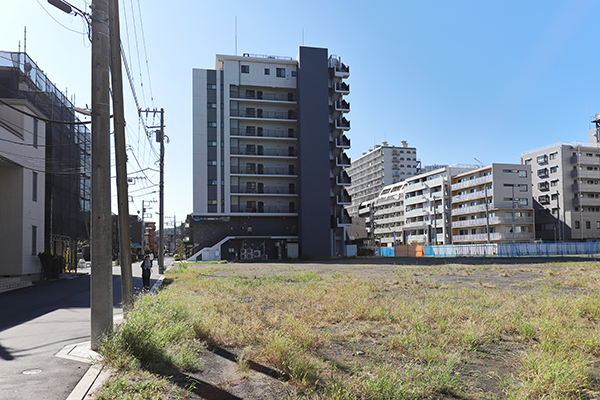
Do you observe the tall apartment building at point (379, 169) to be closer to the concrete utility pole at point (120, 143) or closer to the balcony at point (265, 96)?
the balcony at point (265, 96)

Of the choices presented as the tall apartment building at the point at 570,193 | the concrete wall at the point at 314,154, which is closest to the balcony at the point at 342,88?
the concrete wall at the point at 314,154

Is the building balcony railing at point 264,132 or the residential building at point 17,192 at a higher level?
the building balcony railing at point 264,132

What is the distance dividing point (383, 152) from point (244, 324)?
125 metres

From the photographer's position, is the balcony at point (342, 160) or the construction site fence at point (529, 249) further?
the balcony at point (342, 160)

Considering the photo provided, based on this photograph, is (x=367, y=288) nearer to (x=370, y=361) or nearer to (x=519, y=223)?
(x=370, y=361)

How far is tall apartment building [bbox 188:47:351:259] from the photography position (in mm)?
56000

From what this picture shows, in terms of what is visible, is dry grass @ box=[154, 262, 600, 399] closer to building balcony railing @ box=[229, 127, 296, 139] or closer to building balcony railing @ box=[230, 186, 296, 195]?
building balcony railing @ box=[230, 186, 296, 195]

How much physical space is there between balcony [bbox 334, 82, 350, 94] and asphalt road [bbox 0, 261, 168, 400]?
51862 mm

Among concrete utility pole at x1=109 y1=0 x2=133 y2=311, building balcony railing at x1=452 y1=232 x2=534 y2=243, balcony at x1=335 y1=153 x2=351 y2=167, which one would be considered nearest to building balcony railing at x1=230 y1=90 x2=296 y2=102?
balcony at x1=335 y1=153 x2=351 y2=167

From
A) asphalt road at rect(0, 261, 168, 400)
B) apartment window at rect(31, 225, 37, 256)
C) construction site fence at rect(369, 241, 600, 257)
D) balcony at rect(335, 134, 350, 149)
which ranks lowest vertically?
construction site fence at rect(369, 241, 600, 257)

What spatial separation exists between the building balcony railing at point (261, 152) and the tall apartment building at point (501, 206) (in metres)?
33.7

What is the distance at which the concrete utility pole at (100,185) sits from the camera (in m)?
6.88

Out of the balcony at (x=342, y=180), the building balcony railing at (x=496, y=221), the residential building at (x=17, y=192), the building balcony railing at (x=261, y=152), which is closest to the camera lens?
the residential building at (x=17, y=192)

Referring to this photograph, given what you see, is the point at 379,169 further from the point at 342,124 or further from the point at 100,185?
the point at 100,185
